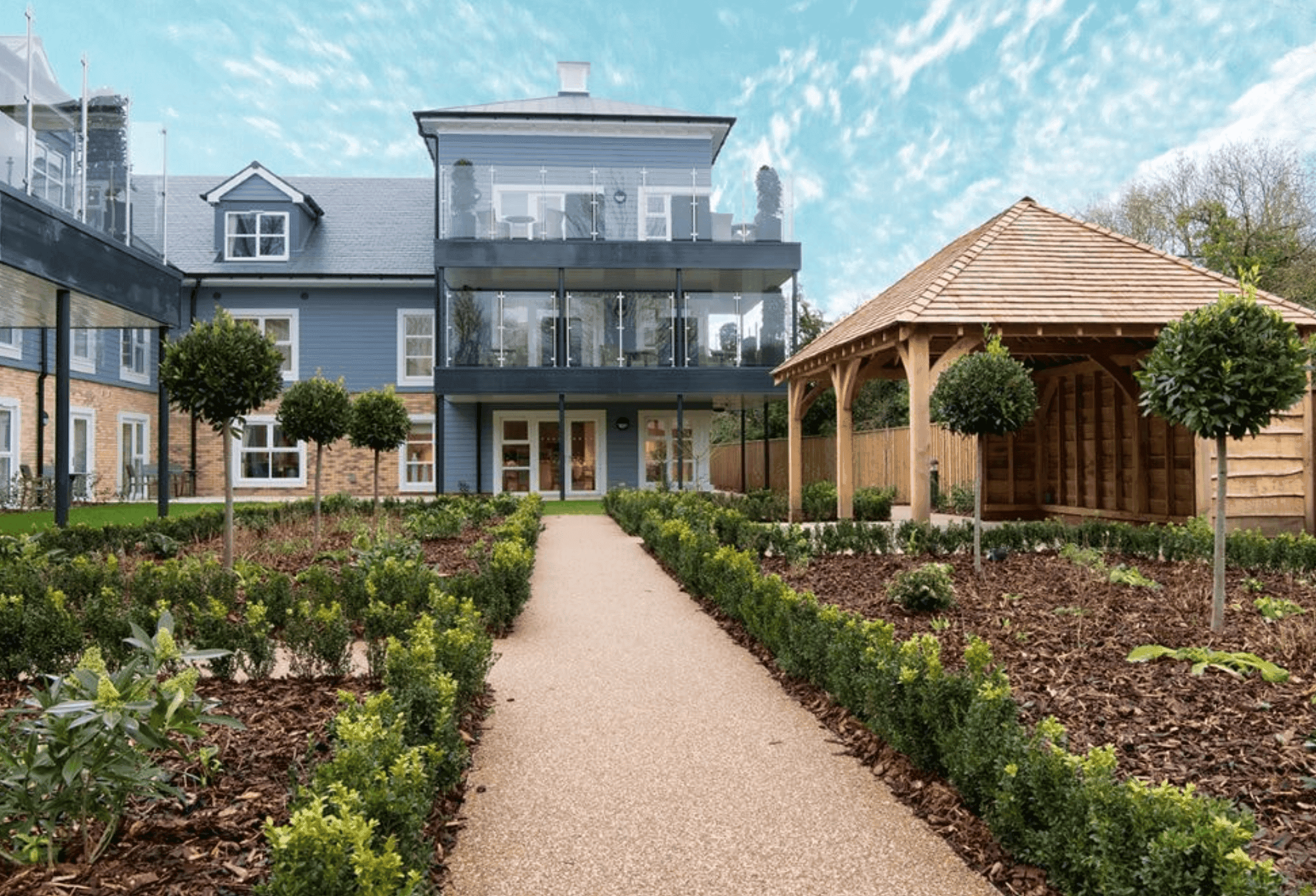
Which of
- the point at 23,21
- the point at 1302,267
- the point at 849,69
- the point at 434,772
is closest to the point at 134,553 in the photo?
the point at 23,21

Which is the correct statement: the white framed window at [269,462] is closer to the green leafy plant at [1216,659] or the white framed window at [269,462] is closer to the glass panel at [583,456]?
the glass panel at [583,456]

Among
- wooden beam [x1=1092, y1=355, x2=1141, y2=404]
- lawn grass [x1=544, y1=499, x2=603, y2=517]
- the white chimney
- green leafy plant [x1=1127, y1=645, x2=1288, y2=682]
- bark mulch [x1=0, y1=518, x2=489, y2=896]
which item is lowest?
bark mulch [x1=0, y1=518, x2=489, y2=896]

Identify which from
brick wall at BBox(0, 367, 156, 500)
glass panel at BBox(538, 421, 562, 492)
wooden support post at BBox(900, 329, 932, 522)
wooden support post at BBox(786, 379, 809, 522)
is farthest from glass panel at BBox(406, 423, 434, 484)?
wooden support post at BBox(900, 329, 932, 522)

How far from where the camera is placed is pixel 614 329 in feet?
66.3

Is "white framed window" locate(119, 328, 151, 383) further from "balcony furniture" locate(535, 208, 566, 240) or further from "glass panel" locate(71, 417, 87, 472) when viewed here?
"balcony furniture" locate(535, 208, 566, 240)

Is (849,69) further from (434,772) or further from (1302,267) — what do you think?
(434,772)

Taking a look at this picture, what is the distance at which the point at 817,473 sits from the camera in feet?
76.6

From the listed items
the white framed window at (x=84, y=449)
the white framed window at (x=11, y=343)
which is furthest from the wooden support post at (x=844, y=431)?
the white framed window at (x=84, y=449)

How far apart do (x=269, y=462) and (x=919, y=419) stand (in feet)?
60.0

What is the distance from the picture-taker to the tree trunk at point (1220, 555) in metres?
5.79

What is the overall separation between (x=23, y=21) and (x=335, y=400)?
18.0 ft

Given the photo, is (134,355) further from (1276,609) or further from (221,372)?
(1276,609)

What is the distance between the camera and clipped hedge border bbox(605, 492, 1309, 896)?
7.91 feet

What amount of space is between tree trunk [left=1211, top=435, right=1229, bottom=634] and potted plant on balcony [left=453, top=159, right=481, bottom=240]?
55.3ft
